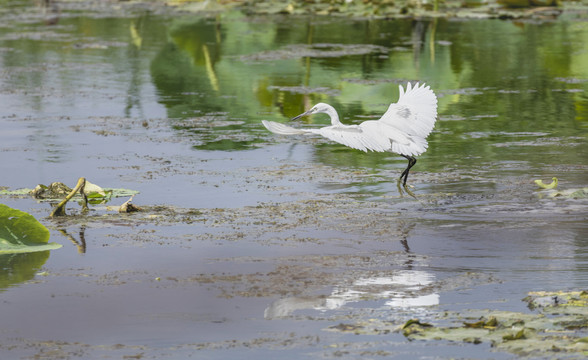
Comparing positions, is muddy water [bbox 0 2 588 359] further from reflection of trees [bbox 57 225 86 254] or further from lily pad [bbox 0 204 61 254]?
lily pad [bbox 0 204 61 254]

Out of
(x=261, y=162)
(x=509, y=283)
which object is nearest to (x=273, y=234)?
(x=509, y=283)

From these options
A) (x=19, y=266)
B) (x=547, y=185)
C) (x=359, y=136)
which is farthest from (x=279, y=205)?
(x=19, y=266)

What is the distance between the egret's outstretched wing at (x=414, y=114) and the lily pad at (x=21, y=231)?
2919 mm

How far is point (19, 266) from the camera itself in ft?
24.4

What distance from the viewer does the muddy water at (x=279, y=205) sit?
20.0ft

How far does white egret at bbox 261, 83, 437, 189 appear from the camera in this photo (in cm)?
870

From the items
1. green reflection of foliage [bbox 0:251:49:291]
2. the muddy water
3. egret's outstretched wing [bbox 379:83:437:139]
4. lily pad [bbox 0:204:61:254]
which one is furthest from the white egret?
green reflection of foliage [bbox 0:251:49:291]

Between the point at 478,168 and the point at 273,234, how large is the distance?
2912 millimetres

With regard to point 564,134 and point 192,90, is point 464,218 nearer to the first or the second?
point 564,134

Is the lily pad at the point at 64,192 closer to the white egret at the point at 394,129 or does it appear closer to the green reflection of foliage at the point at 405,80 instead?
the white egret at the point at 394,129

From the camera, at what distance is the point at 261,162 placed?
1093 cm

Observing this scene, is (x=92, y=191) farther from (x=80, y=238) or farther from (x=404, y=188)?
(x=404, y=188)

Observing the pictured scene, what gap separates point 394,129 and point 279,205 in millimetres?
1105

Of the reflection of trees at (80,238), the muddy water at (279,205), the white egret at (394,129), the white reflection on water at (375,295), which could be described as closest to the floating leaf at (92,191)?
the muddy water at (279,205)
